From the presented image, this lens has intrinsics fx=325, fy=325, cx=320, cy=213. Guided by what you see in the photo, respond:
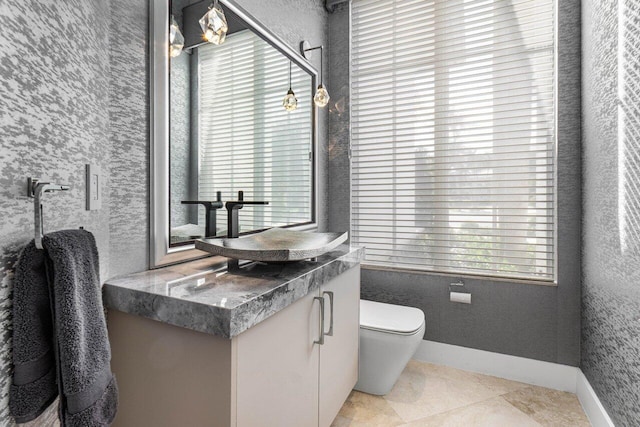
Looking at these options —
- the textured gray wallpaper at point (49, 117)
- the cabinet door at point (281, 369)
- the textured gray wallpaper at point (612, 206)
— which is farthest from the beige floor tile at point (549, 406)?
the textured gray wallpaper at point (49, 117)

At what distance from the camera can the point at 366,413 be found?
1.66 meters

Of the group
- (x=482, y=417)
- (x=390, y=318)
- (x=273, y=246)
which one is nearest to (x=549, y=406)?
(x=482, y=417)

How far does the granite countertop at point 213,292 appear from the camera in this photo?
796mm

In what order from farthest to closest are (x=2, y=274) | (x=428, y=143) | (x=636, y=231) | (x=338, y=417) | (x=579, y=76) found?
(x=428, y=143) → (x=579, y=76) → (x=338, y=417) → (x=636, y=231) → (x=2, y=274)

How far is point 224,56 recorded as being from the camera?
1.45m

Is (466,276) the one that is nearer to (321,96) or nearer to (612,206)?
(612,206)

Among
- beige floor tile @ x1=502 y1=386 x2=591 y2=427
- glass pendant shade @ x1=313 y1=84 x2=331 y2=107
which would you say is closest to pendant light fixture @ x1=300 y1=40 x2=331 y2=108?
glass pendant shade @ x1=313 y1=84 x2=331 y2=107

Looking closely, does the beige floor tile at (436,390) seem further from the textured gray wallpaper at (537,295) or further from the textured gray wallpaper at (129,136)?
the textured gray wallpaper at (129,136)

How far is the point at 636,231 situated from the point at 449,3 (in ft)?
5.76

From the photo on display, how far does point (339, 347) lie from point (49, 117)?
129 centimetres

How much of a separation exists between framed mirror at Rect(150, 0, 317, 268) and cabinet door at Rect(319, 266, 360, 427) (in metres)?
0.54

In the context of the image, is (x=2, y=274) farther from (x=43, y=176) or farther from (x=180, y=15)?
(x=180, y=15)

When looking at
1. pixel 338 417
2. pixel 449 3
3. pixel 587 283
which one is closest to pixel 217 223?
pixel 338 417

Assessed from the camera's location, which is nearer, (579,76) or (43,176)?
(43,176)
